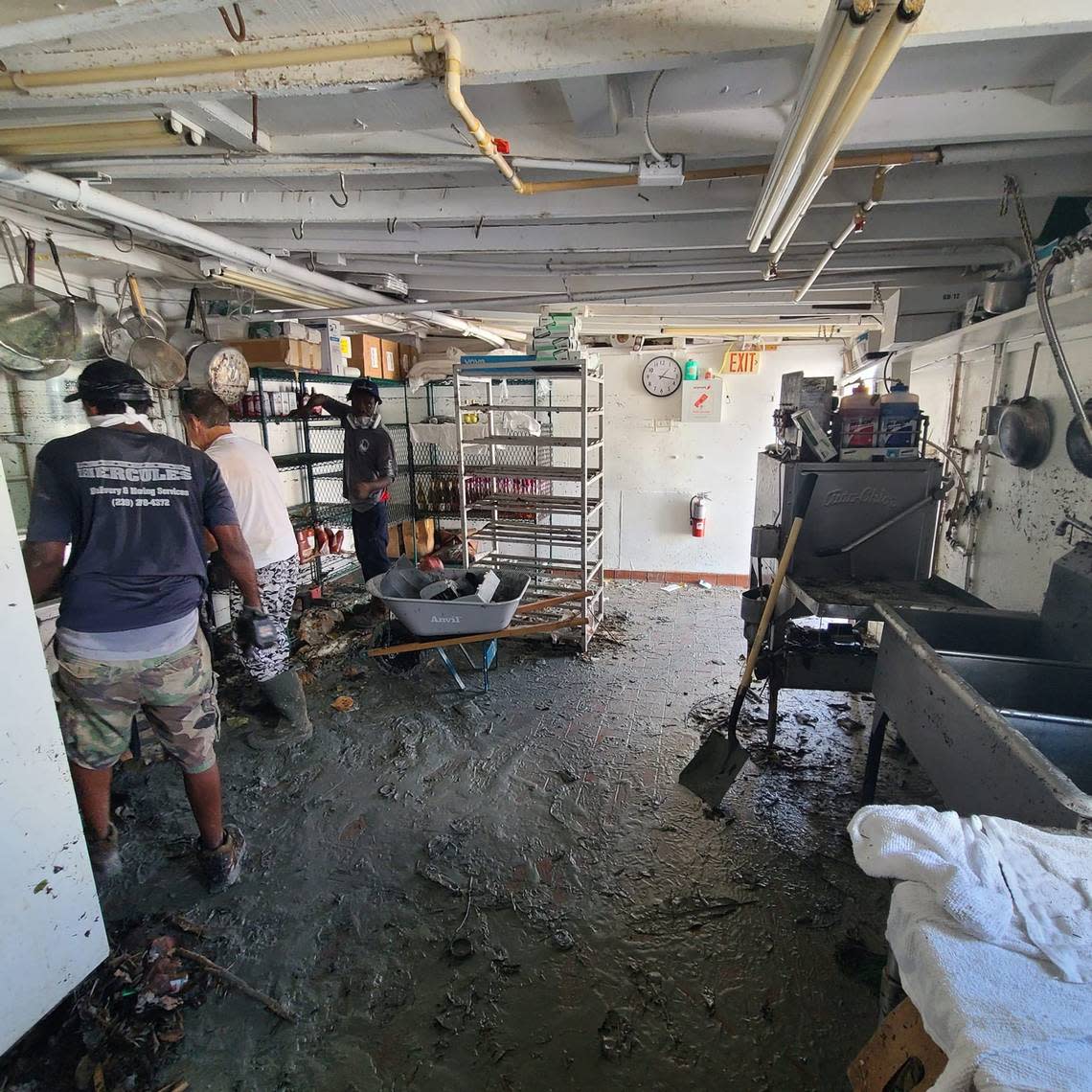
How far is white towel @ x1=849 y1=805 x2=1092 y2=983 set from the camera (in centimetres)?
68

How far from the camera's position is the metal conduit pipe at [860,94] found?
911 mm

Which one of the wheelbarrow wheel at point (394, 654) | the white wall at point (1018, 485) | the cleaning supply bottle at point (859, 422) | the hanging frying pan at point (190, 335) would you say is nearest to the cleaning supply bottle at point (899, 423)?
the cleaning supply bottle at point (859, 422)

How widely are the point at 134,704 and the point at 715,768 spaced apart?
2246 millimetres

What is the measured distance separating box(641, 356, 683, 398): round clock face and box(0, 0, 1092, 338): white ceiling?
2.75 metres

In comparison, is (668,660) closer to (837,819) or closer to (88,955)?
(837,819)

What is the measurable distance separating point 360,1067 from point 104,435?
1903 mm

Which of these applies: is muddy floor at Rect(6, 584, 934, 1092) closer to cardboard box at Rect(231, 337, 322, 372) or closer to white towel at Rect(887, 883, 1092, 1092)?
white towel at Rect(887, 883, 1092, 1092)

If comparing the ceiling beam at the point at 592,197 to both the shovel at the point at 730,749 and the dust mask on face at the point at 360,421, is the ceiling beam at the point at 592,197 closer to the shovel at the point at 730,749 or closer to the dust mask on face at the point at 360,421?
the shovel at the point at 730,749

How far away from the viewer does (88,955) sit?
1.56 metres

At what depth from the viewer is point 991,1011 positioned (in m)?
0.61

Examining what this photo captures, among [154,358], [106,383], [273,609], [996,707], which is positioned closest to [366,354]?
[154,358]

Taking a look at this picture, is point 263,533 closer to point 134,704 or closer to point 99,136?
point 134,704

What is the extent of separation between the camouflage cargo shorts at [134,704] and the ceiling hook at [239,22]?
1659mm

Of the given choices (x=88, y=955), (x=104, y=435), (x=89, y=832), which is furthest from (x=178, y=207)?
(x=88, y=955)
